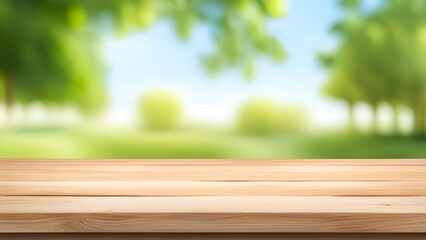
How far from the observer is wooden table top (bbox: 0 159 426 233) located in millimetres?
1244

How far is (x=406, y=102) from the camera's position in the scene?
106 inches

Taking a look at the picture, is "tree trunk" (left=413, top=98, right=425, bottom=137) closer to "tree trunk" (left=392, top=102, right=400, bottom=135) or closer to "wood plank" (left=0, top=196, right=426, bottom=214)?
"tree trunk" (left=392, top=102, right=400, bottom=135)

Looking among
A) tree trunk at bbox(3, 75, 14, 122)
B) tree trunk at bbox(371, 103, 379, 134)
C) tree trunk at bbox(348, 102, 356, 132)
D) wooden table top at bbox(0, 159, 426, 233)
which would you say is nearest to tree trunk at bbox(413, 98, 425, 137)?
tree trunk at bbox(371, 103, 379, 134)

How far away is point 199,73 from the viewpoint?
262cm

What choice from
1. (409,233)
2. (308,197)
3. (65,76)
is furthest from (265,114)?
(409,233)

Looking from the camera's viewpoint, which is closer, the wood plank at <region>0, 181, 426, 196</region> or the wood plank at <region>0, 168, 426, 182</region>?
the wood plank at <region>0, 181, 426, 196</region>

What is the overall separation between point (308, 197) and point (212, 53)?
1326 millimetres

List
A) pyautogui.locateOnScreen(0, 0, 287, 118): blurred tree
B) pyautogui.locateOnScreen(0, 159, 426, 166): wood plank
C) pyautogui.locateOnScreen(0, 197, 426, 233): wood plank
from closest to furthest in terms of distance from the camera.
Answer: pyautogui.locateOnScreen(0, 197, 426, 233): wood plank < pyautogui.locateOnScreen(0, 159, 426, 166): wood plank < pyautogui.locateOnScreen(0, 0, 287, 118): blurred tree

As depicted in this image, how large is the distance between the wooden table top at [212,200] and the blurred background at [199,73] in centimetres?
71

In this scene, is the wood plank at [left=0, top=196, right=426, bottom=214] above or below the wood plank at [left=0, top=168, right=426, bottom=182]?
below

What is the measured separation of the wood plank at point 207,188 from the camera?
57.8 inches

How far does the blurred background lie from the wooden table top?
2.32 feet

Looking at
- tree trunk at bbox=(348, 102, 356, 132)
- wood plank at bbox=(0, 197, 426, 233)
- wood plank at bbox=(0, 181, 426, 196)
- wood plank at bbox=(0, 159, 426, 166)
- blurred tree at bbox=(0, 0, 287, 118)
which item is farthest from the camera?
tree trunk at bbox=(348, 102, 356, 132)

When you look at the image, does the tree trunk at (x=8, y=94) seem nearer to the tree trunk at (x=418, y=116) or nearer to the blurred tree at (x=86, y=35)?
the blurred tree at (x=86, y=35)
